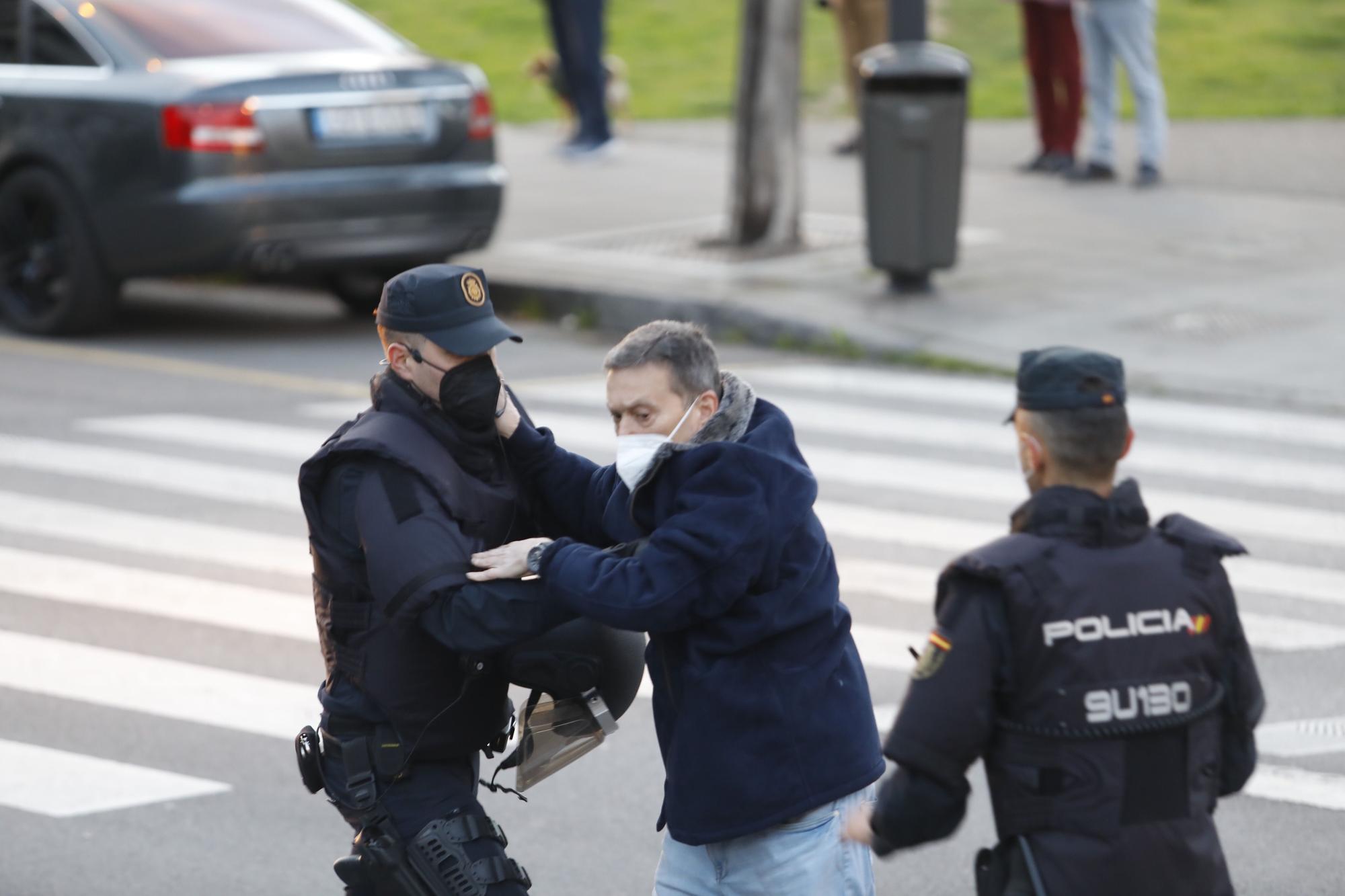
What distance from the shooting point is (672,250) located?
42.4 ft

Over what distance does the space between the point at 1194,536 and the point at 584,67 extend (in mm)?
13654

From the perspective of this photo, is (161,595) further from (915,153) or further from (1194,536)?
(915,153)

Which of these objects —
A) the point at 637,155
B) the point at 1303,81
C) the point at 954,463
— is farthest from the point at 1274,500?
the point at 1303,81

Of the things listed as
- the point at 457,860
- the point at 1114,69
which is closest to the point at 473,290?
the point at 457,860

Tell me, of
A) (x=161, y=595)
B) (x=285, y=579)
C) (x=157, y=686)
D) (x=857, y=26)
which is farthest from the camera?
(x=857, y=26)

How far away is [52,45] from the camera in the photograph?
11.1m

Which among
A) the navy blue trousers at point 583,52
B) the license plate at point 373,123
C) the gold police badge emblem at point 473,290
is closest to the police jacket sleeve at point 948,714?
the gold police badge emblem at point 473,290

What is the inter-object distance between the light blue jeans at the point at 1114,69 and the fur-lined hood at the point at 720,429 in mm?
11355

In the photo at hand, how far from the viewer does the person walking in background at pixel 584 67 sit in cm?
1609

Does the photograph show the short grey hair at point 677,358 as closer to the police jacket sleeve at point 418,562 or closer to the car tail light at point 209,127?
the police jacket sleeve at point 418,562

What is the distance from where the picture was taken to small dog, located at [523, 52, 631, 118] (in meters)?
Result: 17.4

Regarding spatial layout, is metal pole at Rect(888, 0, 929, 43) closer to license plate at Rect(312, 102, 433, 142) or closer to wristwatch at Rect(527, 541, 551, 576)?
Answer: license plate at Rect(312, 102, 433, 142)

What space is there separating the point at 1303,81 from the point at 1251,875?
52.8 ft

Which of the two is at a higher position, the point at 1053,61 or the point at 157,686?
the point at 157,686
